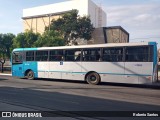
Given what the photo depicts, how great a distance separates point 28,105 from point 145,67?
9.25 metres

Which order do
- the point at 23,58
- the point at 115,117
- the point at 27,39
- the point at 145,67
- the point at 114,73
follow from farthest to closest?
the point at 27,39 → the point at 23,58 → the point at 114,73 → the point at 145,67 → the point at 115,117

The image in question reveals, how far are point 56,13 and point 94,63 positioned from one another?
175 ft

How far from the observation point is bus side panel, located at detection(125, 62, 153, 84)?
16.0 m

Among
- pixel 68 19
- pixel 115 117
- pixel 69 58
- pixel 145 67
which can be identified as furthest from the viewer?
pixel 68 19

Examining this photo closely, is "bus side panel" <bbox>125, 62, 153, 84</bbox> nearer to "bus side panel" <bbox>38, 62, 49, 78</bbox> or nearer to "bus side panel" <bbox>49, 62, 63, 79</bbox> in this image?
"bus side panel" <bbox>49, 62, 63, 79</bbox>

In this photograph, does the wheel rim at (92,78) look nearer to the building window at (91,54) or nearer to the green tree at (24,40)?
the building window at (91,54)

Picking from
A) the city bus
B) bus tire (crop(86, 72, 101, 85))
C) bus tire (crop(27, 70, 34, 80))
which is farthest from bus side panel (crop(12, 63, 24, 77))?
bus tire (crop(86, 72, 101, 85))

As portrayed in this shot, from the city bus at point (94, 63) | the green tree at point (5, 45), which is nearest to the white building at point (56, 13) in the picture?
the green tree at point (5, 45)

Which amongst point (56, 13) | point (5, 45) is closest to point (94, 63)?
point (5, 45)

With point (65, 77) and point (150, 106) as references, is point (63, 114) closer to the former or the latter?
point (150, 106)

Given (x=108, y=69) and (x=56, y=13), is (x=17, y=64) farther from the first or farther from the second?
(x=56, y=13)

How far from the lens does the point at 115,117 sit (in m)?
7.89

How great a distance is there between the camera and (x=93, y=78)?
18.5m

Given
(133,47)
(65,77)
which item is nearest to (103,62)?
(133,47)
